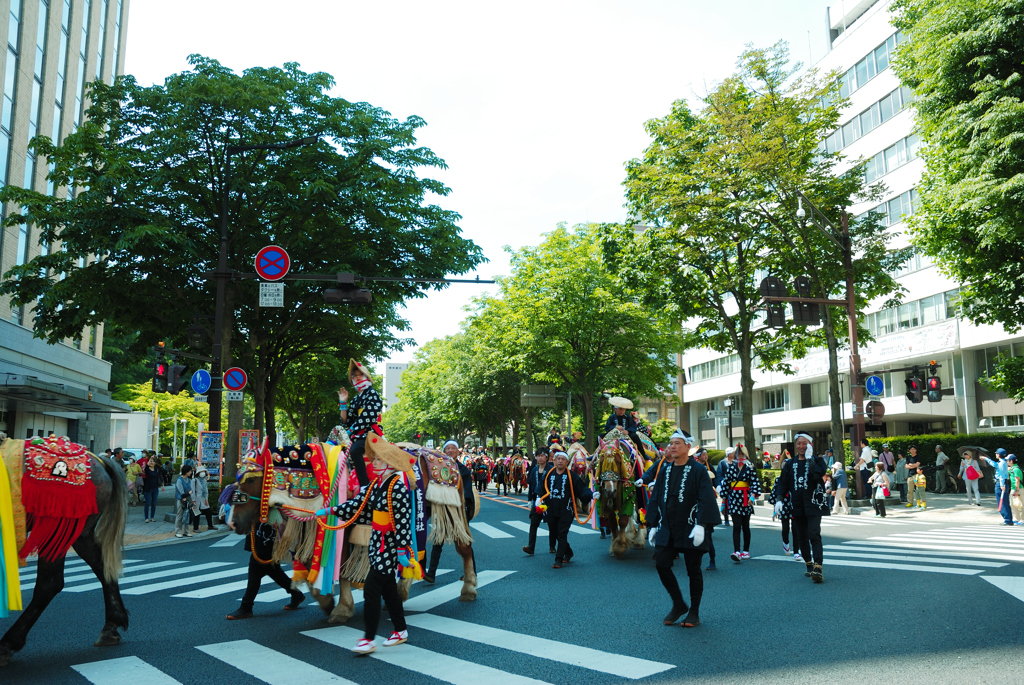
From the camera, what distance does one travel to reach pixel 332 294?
1627cm

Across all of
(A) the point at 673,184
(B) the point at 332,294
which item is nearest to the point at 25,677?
(B) the point at 332,294

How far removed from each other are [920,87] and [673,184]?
7672mm

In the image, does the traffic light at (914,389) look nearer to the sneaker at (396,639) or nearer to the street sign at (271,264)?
the street sign at (271,264)

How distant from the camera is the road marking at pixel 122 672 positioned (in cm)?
576

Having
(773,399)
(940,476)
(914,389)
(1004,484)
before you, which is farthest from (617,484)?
(773,399)

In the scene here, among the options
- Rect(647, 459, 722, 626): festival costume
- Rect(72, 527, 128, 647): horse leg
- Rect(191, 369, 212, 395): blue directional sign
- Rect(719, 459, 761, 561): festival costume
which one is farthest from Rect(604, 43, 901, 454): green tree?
Rect(72, 527, 128, 647): horse leg

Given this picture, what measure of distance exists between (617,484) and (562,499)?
37.6 inches

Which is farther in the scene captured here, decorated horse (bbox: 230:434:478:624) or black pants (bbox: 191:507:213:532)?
black pants (bbox: 191:507:213:532)

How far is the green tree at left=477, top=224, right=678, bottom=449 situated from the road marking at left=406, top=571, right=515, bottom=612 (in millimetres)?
25493

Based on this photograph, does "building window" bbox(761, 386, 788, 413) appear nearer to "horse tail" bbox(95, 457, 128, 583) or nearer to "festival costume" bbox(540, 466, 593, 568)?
"festival costume" bbox(540, 466, 593, 568)

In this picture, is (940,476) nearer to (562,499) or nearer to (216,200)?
(562,499)

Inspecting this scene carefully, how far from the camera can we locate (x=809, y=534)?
414 inches

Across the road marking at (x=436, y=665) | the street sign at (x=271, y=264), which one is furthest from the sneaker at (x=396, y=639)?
the street sign at (x=271, y=264)

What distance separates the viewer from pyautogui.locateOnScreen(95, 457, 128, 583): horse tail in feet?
23.5
